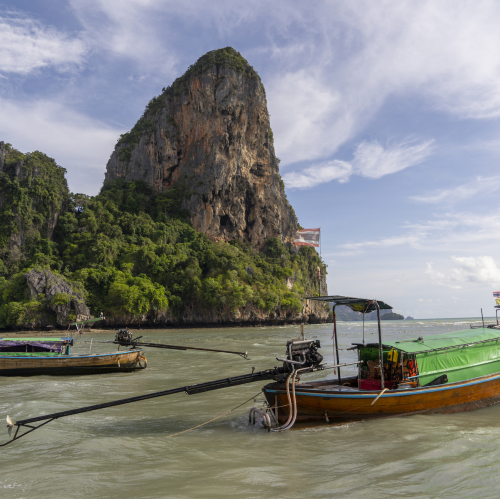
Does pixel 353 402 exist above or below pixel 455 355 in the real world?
below

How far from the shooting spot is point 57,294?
44.7 meters

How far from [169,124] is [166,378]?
66987mm

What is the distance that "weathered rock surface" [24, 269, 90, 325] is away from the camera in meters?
44.3

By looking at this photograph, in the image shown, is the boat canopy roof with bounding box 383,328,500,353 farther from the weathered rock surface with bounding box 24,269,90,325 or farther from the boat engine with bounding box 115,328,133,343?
the weathered rock surface with bounding box 24,269,90,325

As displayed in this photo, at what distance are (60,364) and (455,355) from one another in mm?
13907

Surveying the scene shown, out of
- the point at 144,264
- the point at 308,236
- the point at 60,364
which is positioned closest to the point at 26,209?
the point at 144,264

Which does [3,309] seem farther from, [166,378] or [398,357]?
[398,357]

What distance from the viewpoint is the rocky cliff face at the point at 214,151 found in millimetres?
70312

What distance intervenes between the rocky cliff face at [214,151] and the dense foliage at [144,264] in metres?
3.67

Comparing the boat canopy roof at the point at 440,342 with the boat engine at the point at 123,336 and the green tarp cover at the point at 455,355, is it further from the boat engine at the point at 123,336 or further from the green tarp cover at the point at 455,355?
the boat engine at the point at 123,336

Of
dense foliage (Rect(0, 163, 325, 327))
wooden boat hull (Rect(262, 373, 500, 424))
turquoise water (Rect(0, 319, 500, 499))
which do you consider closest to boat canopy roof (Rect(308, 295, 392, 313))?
wooden boat hull (Rect(262, 373, 500, 424))

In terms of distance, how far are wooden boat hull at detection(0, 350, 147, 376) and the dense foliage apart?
108ft

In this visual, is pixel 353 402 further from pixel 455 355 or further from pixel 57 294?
pixel 57 294

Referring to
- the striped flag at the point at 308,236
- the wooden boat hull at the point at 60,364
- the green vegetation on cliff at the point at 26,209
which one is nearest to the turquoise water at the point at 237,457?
the wooden boat hull at the point at 60,364
